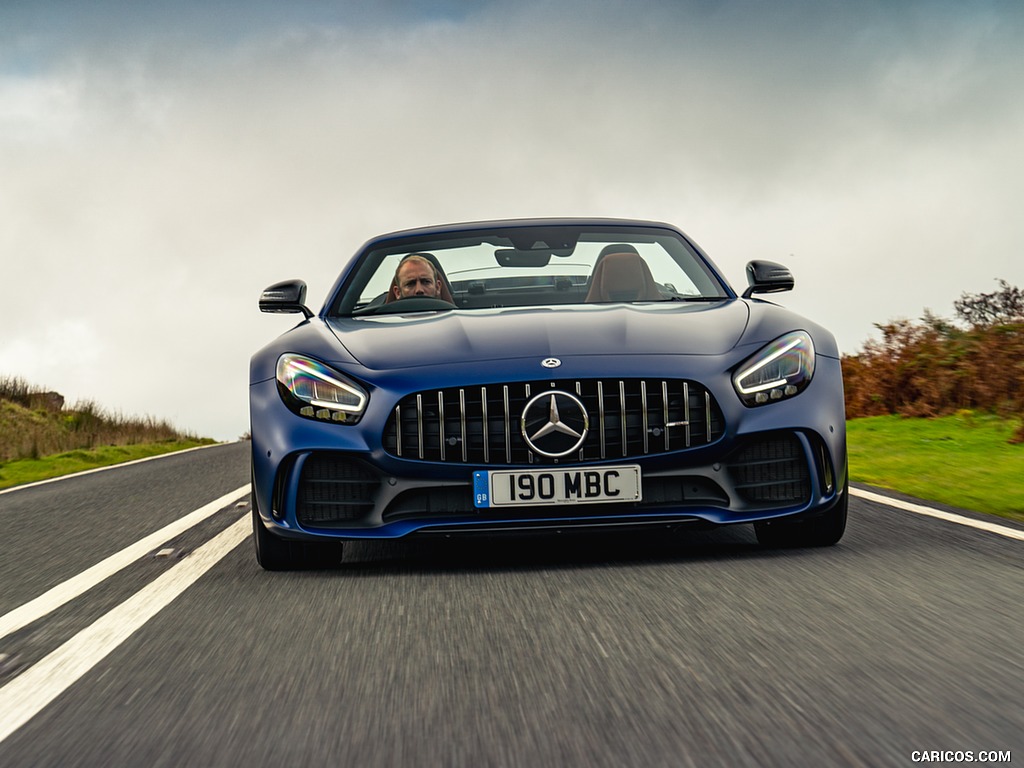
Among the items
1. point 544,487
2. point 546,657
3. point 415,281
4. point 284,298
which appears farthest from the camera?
point 415,281

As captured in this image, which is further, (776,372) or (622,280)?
(622,280)

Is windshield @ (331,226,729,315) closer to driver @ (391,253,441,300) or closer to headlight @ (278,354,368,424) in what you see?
driver @ (391,253,441,300)

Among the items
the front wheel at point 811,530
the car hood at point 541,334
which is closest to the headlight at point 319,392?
the car hood at point 541,334

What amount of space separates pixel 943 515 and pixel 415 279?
2.70 m

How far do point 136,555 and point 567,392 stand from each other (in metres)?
2.23

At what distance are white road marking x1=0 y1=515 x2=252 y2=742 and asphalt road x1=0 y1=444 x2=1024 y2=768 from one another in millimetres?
15

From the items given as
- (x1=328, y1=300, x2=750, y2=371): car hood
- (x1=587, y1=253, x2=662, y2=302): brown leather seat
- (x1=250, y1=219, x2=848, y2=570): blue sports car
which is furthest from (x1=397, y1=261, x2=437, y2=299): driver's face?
(x1=250, y1=219, x2=848, y2=570): blue sports car

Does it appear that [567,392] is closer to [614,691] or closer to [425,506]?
[425,506]

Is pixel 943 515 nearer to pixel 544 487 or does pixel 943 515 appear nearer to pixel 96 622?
pixel 544 487

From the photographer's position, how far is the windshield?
5625 millimetres

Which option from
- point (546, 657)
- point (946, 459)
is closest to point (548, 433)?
point (546, 657)

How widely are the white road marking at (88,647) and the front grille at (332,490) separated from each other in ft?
1.81

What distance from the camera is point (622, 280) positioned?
5.64 m
